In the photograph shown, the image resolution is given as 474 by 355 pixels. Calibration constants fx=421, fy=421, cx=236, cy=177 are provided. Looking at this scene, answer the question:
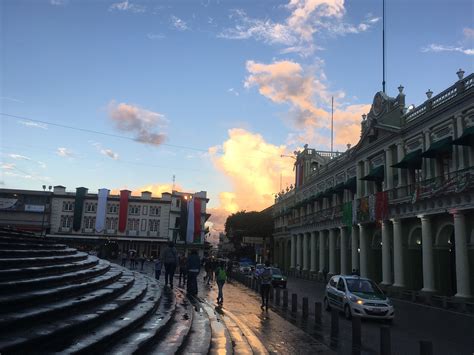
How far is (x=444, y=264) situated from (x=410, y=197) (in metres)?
4.60

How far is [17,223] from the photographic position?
2849 inches

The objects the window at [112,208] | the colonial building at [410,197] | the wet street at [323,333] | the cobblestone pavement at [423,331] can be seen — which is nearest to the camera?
the wet street at [323,333]

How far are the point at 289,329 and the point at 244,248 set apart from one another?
244 feet

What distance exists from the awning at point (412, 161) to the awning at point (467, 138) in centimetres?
398

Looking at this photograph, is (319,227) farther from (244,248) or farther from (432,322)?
(244,248)

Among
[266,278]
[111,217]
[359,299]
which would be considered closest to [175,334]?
[359,299]

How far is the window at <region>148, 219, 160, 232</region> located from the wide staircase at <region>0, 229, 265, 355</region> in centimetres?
6563

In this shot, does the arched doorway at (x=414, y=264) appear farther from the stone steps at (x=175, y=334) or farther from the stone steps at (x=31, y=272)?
the stone steps at (x=31, y=272)

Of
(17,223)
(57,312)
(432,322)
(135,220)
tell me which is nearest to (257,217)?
(135,220)

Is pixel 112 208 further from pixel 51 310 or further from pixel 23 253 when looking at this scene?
pixel 51 310

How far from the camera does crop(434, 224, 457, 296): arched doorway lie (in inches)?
1013

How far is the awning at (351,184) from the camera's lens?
3747cm

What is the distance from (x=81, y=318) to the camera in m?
7.09

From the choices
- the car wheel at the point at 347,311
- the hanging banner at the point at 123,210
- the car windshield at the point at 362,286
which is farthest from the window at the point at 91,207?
the car wheel at the point at 347,311
